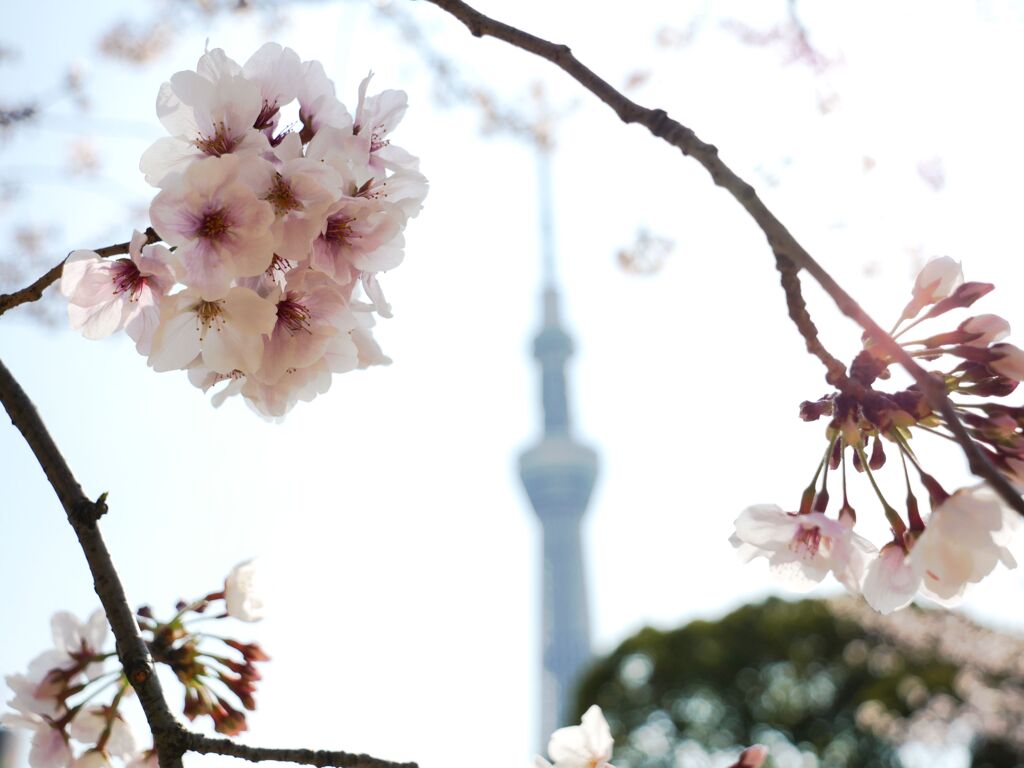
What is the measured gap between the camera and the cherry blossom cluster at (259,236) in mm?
758

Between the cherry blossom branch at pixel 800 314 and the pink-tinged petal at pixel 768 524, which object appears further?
the pink-tinged petal at pixel 768 524

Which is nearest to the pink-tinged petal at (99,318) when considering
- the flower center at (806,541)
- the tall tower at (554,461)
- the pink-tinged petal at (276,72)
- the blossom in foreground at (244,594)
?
the pink-tinged petal at (276,72)

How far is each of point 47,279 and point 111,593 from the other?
0.27 metres

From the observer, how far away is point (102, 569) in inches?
35.7

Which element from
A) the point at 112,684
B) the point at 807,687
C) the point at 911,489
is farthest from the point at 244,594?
the point at 807,687

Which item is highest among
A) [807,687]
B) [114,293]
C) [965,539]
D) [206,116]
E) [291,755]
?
[807,687]

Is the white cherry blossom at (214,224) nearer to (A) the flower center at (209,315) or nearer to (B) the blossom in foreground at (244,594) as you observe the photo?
(A) the flower center at (209,315)

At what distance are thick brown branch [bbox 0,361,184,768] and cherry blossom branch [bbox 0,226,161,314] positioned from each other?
14 centimetres

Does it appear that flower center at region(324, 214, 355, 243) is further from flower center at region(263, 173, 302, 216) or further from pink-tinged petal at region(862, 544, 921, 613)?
pink-tinged petal at region(862, 544, 921, 613)

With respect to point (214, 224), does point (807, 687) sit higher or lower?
higher

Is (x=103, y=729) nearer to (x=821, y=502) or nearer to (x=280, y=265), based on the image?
(x=280, y=265)

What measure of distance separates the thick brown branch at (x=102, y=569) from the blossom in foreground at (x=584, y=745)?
0.33 metres

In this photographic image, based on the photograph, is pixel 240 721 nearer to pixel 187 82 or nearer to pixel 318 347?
pixel 318 347

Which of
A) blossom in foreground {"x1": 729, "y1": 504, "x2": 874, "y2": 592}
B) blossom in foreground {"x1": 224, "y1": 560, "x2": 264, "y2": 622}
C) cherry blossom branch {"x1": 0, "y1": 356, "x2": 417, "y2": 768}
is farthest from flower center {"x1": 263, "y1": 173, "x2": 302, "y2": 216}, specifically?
blossom in foreground {"x1": 224, "y1": 560, "x2": 264, "y2": 622}
